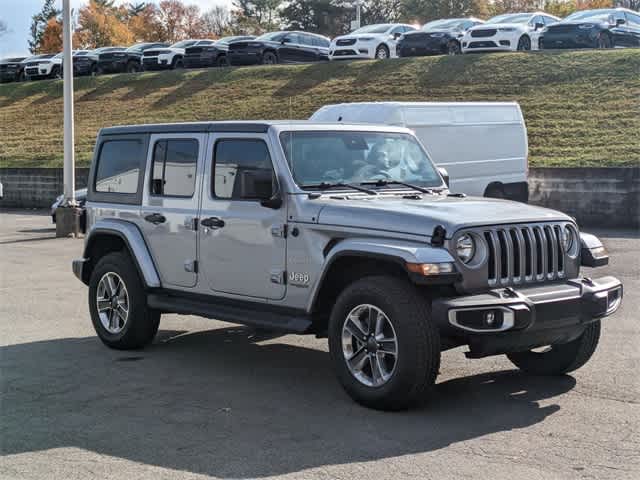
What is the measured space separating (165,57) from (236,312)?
3673cm

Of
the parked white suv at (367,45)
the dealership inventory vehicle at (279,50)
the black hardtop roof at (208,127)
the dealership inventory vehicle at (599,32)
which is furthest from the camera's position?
the dealership inventory vehicle at (279,50)

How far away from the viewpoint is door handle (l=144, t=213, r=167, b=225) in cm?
828

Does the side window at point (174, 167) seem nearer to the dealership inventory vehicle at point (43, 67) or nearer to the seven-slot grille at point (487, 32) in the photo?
the seven-slot grille at point (487, 32)

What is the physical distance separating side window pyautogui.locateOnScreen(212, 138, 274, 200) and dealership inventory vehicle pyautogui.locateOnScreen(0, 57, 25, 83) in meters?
43.1

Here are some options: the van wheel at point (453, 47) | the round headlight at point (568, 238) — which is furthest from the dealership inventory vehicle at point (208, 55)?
the round headlight at point (568, 238)

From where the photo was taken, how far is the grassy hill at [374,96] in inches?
975

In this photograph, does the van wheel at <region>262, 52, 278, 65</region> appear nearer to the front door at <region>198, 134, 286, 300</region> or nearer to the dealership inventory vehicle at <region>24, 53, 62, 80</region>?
the dealership inventory vehicle at <region>24, 53, 62, 80</region>

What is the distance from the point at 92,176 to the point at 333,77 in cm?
2572

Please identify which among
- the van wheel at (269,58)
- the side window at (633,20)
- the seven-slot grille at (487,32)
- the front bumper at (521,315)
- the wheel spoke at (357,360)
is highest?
the side window at (633,20)

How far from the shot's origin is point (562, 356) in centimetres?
723

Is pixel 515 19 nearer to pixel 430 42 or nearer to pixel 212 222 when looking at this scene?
pixel 430 42

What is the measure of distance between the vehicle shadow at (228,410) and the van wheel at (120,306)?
0.56 ft

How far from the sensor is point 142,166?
28.3 ft

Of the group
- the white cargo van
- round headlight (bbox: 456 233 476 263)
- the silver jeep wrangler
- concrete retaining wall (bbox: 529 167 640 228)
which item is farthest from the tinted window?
concrete retaining wall (bbox: 529 167 640 228)
